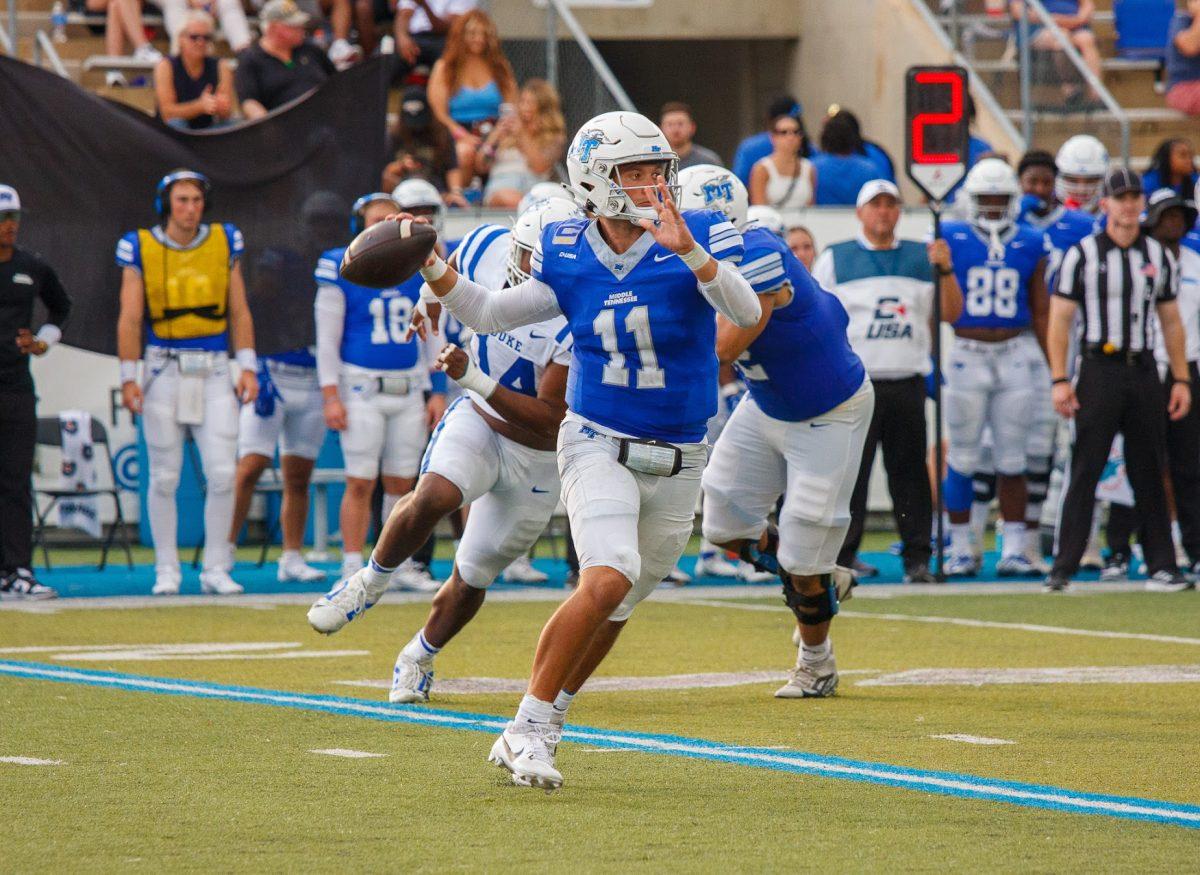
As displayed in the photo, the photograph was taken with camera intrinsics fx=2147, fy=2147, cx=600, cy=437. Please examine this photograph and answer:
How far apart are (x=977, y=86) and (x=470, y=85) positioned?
4.44 metres

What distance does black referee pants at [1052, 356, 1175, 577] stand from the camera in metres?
11.4

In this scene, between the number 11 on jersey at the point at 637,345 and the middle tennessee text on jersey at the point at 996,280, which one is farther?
the middle tennessee text on jersey at the point at 996,280

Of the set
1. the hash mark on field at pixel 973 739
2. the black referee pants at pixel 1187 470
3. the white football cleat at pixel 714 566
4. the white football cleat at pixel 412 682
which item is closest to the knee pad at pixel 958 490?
the black referee pants at pixel 1187 470

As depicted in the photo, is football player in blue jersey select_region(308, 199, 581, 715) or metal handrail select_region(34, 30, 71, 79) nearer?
football player in blue jersey select_region(308, 199, 581, 715)

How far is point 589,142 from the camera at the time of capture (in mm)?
5895

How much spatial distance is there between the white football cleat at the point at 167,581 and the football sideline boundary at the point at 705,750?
319 cm

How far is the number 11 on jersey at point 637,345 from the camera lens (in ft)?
19.1

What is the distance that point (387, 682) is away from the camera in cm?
801

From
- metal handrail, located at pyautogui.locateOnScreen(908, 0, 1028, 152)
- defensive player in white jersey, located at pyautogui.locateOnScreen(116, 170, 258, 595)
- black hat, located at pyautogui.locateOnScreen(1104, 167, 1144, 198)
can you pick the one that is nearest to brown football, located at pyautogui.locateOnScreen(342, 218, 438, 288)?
defensive player in white jersey, located at pyautogui.locateOnScreen(116, 170, 258, 595)

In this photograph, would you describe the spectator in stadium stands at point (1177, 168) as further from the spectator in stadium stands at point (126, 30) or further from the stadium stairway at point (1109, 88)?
the spectator in stadium stands at point (126, 30)

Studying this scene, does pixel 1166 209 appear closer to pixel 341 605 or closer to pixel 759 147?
pixel 759 147

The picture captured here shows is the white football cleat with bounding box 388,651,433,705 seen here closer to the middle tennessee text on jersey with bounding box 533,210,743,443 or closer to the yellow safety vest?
the middle tennessee text on jersey with bounding box 533,210,743,443

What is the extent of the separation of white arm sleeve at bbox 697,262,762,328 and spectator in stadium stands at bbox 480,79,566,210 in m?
9.38

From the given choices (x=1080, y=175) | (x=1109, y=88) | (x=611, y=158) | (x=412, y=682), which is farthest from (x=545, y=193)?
(x=1109, y=88)
